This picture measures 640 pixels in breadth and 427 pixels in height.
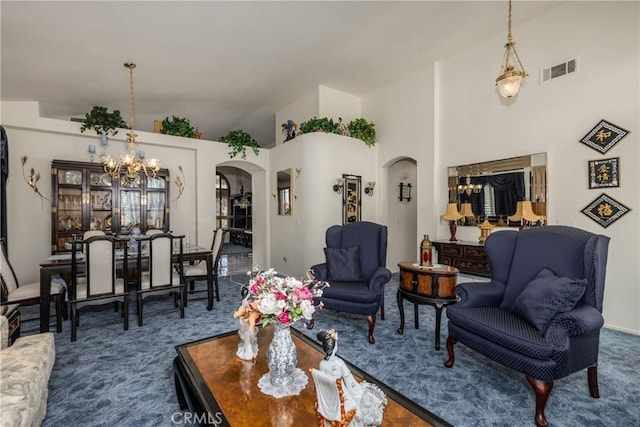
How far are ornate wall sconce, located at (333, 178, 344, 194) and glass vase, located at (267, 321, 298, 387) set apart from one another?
4.08m

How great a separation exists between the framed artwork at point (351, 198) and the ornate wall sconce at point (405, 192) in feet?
3.53

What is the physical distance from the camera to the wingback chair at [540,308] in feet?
5.85

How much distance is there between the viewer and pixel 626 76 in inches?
123

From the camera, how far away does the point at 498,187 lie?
4125mm

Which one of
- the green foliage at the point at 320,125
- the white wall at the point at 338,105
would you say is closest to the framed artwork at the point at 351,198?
the green foliage at the point at 320,125

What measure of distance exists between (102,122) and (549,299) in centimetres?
609

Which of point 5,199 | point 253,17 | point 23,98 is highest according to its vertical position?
point 253,17

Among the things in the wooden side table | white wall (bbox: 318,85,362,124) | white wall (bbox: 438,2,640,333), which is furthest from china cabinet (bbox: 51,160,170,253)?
white wall (bbox: 438,2,640,333)

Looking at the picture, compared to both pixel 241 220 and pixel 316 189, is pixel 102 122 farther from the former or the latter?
pixel 241 220

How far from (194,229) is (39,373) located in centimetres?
450

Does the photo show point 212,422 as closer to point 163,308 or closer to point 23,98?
point 163,308

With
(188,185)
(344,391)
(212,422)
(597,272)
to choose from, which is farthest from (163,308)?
(597,272)

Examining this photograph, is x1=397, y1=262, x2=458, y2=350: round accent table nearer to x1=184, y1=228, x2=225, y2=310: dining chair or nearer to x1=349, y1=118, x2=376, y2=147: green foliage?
x1=184, y1=228, x2=225, y2=310: dining chair

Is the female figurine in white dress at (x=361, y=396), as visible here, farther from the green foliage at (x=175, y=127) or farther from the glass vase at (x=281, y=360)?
the green foliage at (x=175, y=127)
